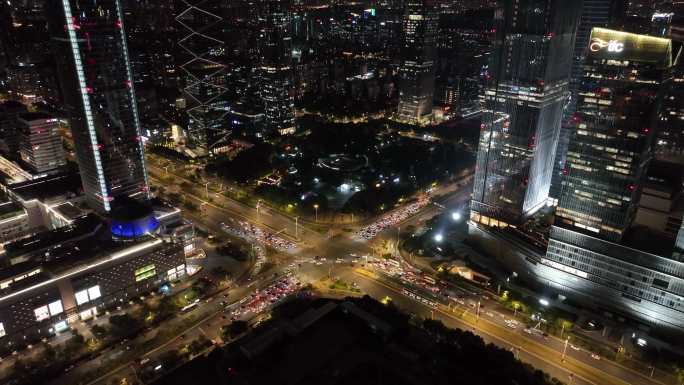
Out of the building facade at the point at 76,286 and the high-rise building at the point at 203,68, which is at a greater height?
the high-rise building at the point at 203,68

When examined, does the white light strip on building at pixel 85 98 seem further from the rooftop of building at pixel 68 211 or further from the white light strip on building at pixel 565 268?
the white light strip on building at pixel 565 268

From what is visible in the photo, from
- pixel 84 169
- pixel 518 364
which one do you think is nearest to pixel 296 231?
pixel 84 169

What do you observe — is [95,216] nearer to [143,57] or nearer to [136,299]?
[136,299]

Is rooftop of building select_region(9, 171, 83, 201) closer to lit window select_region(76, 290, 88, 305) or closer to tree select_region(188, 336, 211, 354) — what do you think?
lit window select_region(76, 290, 88, 305)

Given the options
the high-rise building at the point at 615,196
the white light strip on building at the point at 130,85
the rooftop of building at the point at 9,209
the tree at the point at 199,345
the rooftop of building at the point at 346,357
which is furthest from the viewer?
the rooftop of building at the point at 9,209

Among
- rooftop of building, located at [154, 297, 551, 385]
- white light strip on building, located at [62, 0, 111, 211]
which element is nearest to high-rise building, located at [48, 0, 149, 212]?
white light strip on building, located at [62, 0, 111, 211]

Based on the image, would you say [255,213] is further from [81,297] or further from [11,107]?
[11,107]

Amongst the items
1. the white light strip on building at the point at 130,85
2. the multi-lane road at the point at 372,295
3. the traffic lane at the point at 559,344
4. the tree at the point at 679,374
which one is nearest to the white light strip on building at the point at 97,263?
the multi-lane road at the point at 372,295
